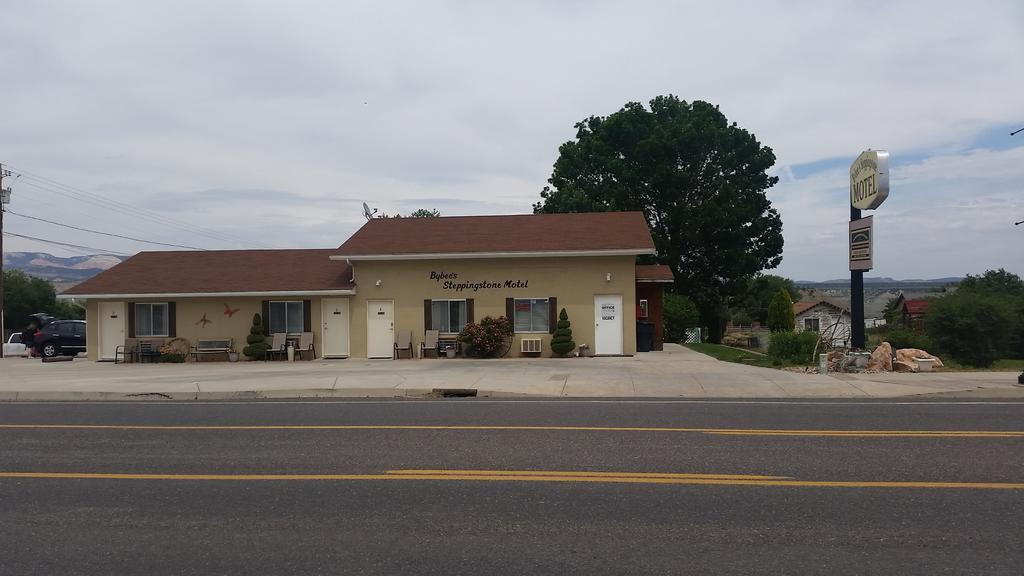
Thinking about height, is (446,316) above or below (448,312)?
below

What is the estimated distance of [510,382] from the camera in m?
17.4

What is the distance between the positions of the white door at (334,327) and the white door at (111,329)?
7.57 meters

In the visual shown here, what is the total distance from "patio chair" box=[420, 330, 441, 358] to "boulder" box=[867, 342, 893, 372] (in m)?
13.0

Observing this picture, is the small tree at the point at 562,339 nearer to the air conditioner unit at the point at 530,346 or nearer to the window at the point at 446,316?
the air conditioner unit at the point at 530,346

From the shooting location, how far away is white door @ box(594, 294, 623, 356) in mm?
25625

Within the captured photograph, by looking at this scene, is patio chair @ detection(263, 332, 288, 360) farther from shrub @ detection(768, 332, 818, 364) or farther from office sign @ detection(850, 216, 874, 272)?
office sign @ detection(850, 216, 874, 272)

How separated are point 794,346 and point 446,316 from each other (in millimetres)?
10977

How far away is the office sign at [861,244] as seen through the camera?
2000 centimetres

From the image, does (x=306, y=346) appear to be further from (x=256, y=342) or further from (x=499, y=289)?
(x=499, y=289)

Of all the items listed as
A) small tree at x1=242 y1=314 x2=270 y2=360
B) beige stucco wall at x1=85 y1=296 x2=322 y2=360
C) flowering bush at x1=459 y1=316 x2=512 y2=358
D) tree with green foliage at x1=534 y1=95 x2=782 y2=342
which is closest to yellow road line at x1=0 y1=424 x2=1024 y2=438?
flowering bush at x1=459 y1=316 x2=512 y2=358

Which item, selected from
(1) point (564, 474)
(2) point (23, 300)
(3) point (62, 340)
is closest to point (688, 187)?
(3) point (62, 340)

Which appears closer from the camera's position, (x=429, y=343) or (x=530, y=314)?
(x=429, y=343)

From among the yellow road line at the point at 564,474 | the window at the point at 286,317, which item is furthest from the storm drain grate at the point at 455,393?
the window at the point at 286,317

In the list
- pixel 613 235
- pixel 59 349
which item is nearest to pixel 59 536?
pixel 613 235
